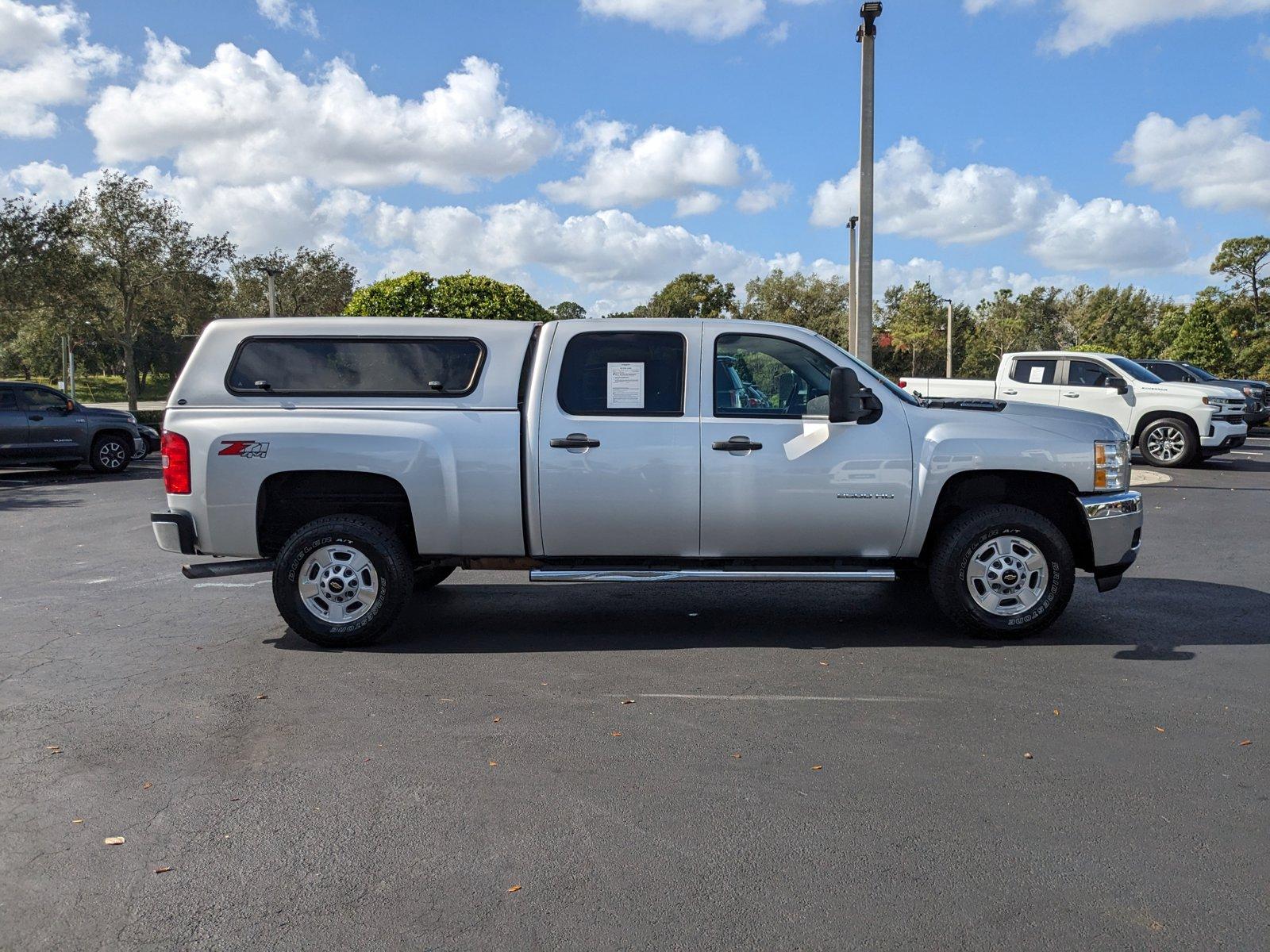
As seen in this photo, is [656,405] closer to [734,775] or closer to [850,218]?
[734,775]

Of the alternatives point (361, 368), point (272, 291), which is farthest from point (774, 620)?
point (272, 291)

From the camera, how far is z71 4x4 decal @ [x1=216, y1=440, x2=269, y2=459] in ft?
21.3

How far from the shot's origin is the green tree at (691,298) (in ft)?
258

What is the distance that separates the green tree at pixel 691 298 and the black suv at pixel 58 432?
196 feet

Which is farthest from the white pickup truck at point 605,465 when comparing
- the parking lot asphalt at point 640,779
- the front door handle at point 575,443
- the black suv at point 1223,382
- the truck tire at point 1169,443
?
the black suv at point 1223,382

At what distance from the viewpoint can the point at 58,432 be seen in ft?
60.2

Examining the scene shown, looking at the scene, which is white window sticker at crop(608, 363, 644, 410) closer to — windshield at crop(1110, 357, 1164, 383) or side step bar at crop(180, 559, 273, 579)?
side step bar at crop(180, 559, 273, 579)

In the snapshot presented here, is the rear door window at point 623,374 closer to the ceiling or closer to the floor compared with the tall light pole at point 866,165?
closer to the floor

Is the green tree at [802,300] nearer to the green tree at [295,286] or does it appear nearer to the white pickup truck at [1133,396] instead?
the green tree at [295,286]

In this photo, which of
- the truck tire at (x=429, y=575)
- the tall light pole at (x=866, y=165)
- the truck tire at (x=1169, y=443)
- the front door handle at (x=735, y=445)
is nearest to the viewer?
the front door handle at (x=735, y=445)

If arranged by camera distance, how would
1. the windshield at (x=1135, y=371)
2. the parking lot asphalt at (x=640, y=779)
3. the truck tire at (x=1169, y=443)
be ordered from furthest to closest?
the windshield at (x=1135, y=371), the truck tire at (x=1169, y=443), the parking lot asphalt at (x=640, y=779)

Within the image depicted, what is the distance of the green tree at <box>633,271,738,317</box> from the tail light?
71.5 metres

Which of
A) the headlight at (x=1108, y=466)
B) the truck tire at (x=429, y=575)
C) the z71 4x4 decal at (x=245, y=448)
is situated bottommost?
the truck tire at (x=429, y=575)

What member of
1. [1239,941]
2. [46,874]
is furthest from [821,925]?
[46,874]
